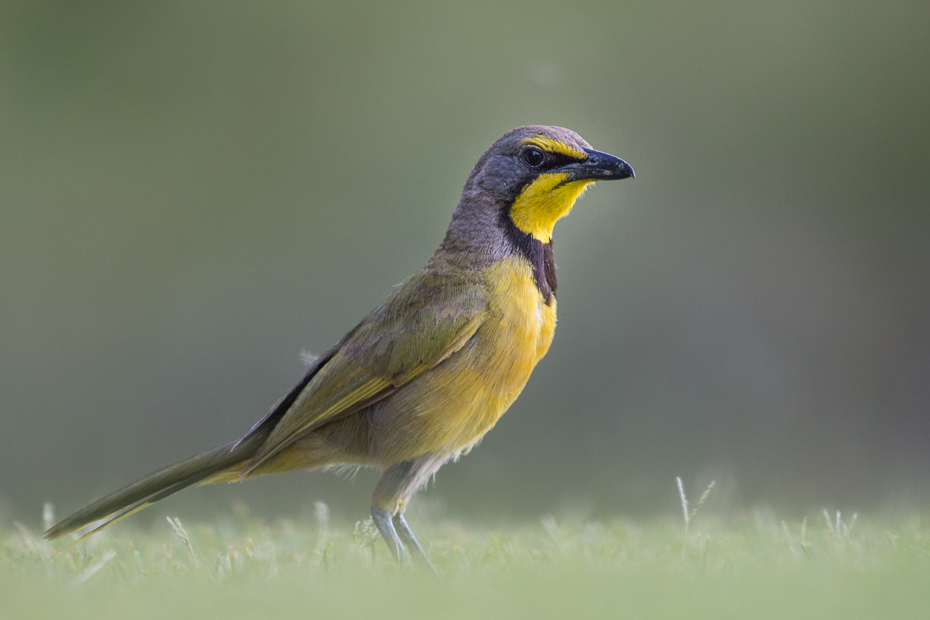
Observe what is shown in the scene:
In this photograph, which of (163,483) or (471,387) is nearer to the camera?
(471,387)

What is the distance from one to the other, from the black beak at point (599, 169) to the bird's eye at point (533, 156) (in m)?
0.15

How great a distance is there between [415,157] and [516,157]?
27.5 feet

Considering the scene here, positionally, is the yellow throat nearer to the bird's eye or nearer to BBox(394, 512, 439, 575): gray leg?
the bird's eye

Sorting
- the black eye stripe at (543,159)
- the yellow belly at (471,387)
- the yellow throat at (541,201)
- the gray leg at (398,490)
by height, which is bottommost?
the gray leg at (398,490)

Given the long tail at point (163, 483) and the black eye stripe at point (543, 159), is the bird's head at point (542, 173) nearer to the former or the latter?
the black eye stripe at point (543, 159)

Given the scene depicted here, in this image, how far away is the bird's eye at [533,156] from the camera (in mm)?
5488

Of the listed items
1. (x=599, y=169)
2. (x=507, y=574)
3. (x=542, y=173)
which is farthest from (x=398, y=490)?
(x=599, y=169)

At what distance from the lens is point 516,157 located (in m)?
5.54

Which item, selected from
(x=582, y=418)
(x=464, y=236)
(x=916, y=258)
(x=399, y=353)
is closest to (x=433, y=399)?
(x=399, y=353)

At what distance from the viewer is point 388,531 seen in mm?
5133

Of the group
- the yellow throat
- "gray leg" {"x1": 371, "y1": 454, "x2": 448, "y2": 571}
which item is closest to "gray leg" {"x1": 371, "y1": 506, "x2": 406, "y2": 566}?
"gray leg" {"x1": 371, "y1": 454, "x2": 448, "y2": 571}

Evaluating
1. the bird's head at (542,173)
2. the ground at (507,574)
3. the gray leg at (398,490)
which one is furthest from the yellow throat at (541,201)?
the ground at (507,574)

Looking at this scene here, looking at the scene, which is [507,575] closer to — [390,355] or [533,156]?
[390,355]

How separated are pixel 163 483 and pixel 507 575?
2.11 meters
